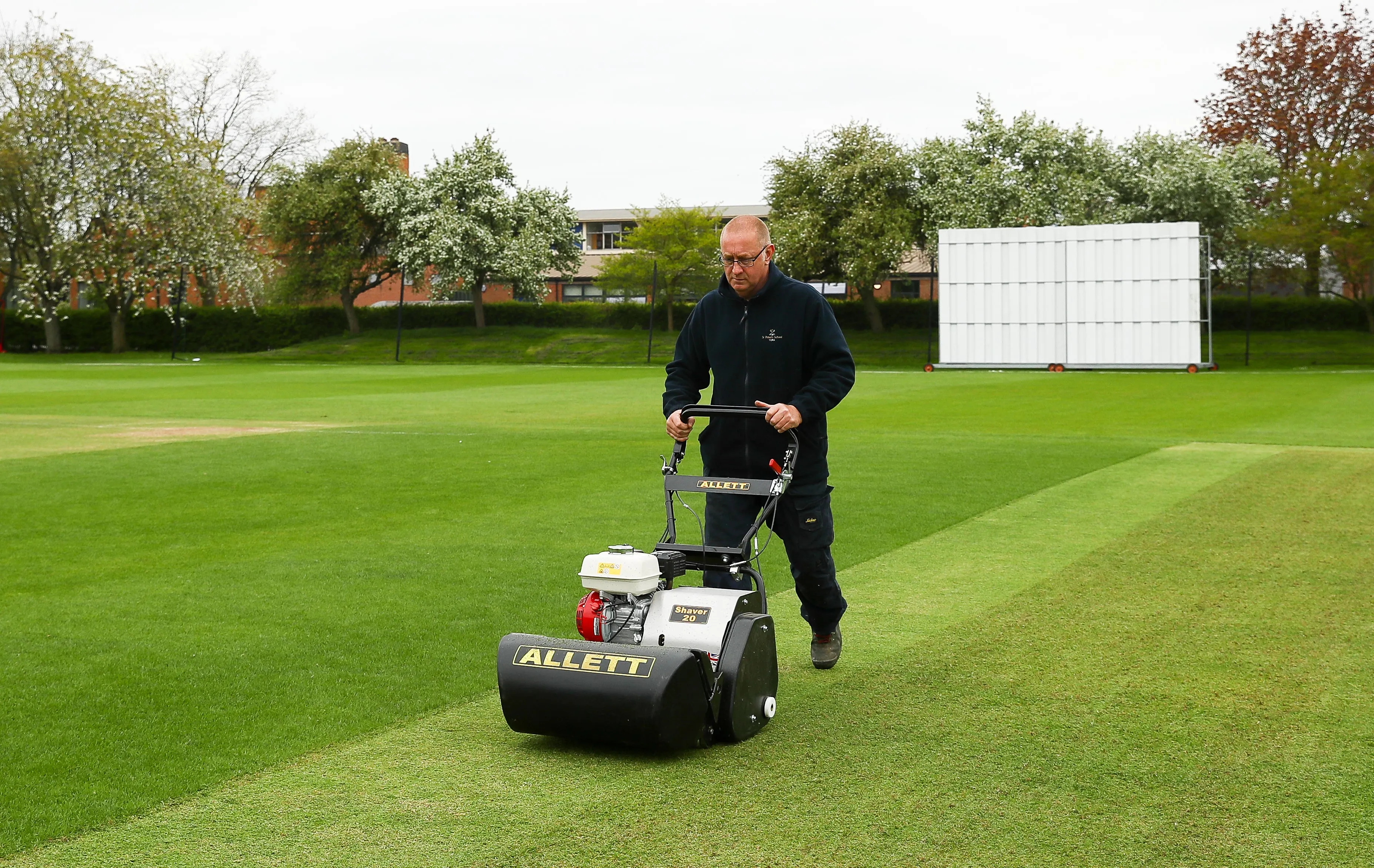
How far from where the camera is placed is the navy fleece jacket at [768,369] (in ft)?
16.7

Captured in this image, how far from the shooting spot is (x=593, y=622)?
4594 mm

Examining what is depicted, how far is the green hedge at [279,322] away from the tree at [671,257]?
344 cm

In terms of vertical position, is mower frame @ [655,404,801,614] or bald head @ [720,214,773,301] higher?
bald head @ [720,214,773,301]

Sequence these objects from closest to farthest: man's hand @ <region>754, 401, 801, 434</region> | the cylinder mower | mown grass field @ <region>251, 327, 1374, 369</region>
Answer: the cylinder mower → man's hand @ <region>754, 401, 801, 434</region> → mown grass field @ <region>251, 327, 1374, 369</region>

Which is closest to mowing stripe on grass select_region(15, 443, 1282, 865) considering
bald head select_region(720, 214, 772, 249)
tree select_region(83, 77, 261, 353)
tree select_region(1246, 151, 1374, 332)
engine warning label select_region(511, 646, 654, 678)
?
engine warning label select_region(511, 646, 654, 678)

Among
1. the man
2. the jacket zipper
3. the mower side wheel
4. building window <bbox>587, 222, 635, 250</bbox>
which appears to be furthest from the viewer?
building window <bbox>587, 222, 635, 250</bbox>

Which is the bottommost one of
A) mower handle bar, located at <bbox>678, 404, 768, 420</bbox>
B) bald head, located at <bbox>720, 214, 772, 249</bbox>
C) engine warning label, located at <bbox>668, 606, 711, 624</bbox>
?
engine warning label, located at <bbox>668, 606, 711, 624</bbox>

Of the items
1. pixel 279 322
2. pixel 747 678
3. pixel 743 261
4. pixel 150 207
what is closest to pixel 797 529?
pixel 747 678

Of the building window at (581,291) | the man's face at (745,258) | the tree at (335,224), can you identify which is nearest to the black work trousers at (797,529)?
the man's face at (745,258)

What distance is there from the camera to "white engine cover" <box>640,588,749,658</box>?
4.54 m

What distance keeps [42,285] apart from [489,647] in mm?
47053

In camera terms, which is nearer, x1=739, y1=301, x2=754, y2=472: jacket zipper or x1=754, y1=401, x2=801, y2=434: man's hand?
x1=754, y1=401, x2=801, y2=434: man's hand

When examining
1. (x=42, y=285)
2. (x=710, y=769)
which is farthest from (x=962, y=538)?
(x=42, y=285)

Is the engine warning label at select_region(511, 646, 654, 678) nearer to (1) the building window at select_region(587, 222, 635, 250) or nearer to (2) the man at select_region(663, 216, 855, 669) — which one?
(2) the man at select_region(663, 216, 855, 669)
